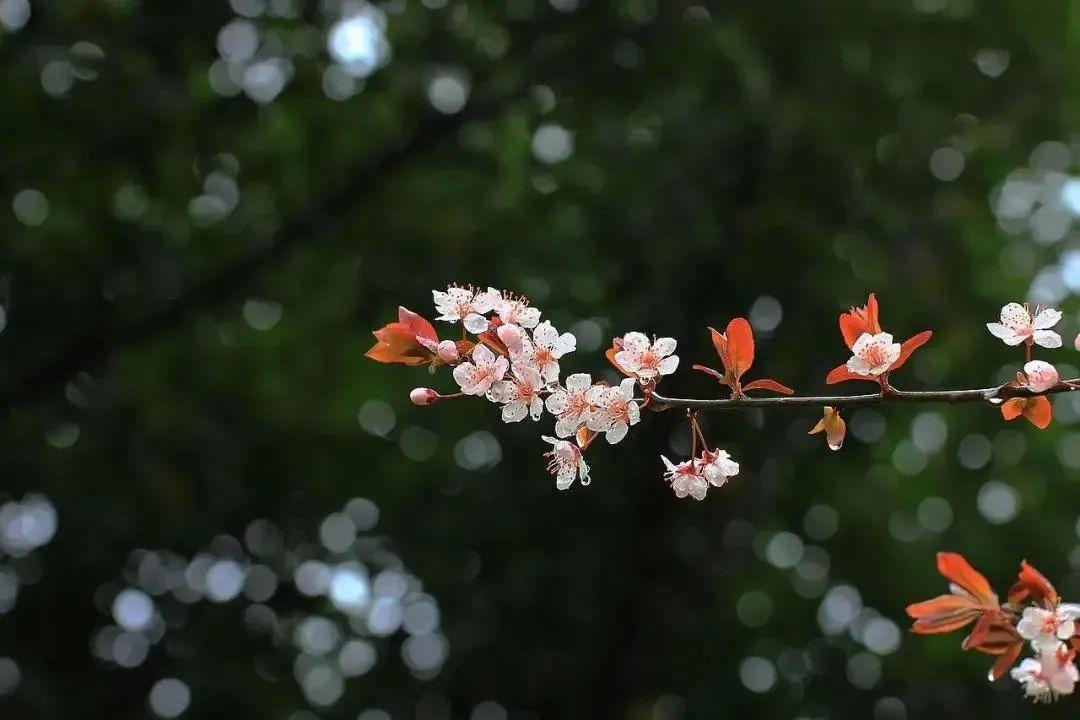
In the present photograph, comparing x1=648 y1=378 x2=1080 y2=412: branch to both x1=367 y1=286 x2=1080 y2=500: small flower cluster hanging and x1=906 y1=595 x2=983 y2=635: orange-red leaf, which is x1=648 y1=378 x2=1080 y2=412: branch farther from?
x1=906 y1=595 x2=983 y2=635: orange-red leaf

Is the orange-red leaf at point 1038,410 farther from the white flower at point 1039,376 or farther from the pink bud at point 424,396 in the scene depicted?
the pink bud at point 424,396

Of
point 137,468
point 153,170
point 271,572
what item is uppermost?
point 153,170

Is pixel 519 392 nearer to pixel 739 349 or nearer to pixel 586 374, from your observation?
pixel 586 374

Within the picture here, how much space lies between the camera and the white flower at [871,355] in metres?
1.19

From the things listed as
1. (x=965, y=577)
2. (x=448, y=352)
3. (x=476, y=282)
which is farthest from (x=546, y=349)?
(x=476, y=282)

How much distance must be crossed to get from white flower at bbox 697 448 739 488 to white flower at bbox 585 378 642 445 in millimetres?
123

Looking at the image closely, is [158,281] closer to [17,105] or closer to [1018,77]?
[17,105]

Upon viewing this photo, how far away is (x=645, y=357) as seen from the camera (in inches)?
50.6

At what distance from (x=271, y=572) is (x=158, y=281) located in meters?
Result: 1.53

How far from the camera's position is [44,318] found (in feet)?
14.1

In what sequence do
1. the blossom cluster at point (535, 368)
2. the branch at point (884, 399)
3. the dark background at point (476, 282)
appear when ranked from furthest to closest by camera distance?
the dark background at point (476, 282), the blossom cluster at point (535, 368), the branch at point (884, 399)

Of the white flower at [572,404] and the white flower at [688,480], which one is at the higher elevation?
the white flower at [572,404]

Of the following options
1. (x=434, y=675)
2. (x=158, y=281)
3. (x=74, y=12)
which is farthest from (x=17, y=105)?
(x=434, y=675)

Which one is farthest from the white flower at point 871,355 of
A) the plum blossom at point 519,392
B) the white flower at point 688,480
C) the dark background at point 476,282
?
the dark background at point 476,282
